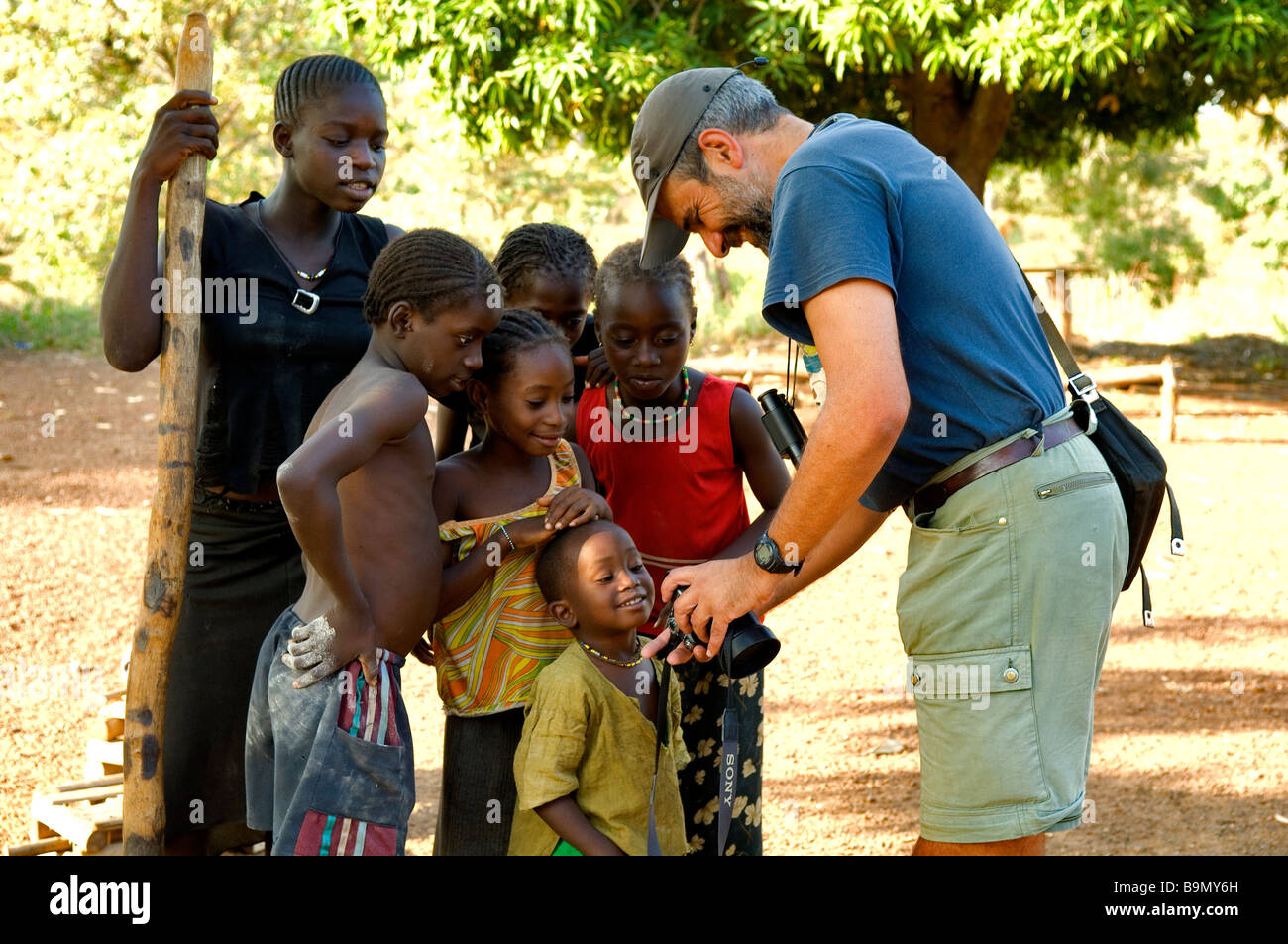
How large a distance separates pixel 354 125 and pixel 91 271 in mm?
14022

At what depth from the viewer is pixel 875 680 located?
220 inches

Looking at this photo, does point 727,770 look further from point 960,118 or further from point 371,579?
point 960,118

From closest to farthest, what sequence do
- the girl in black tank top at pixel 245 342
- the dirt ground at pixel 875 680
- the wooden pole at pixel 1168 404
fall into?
the girl in black tank top at pixel 245 342 → the dirt ground at pixel 875 680 → the wooden pole at pixel 1168 404

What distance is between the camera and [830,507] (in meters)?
2.03

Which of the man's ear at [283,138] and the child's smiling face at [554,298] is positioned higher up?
the man's ear at [283,138]

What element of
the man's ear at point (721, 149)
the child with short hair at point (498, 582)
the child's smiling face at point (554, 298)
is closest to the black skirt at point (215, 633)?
the child with short hair at point (498, 582)

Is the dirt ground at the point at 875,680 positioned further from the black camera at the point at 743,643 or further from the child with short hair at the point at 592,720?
the black camera at the point at 743,643

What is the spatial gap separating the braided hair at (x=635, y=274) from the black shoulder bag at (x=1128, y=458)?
2.72 ft

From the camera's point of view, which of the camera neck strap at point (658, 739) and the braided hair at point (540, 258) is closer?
the camera neck strap at point (658, 739)

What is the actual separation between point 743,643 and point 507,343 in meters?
0.81

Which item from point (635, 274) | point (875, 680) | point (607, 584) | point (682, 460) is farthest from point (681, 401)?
point (875, 680)

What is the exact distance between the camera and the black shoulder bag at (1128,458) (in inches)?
91.1

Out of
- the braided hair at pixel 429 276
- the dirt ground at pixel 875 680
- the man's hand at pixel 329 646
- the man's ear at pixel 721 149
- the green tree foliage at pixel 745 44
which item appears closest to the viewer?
the man's ear at pixel 721 149

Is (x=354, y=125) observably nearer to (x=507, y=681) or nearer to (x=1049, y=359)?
(x=507, y=681)
